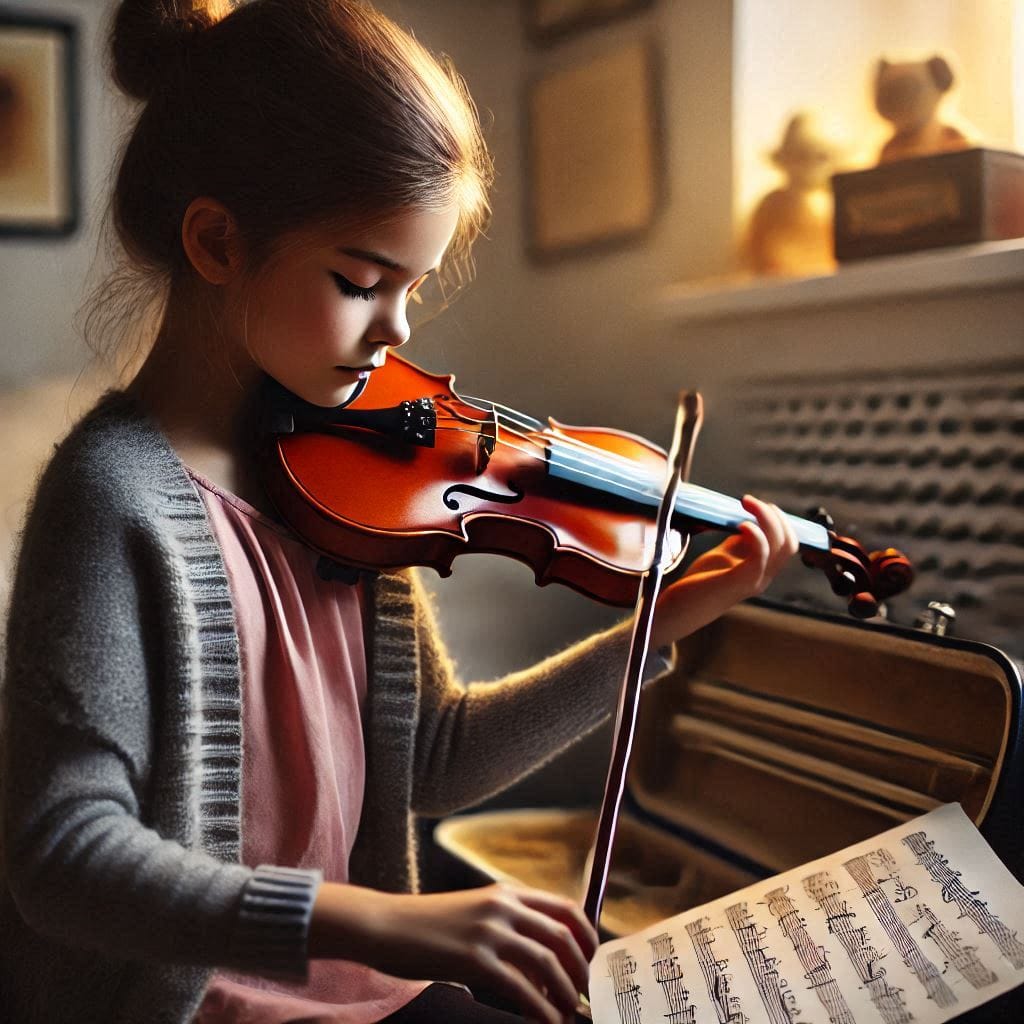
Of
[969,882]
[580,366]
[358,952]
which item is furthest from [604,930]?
[580,366]

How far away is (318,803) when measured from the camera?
595 millimetres

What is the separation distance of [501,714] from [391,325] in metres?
0.30

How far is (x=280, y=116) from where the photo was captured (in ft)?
1.77

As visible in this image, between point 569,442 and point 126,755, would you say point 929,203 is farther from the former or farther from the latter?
point 126,755

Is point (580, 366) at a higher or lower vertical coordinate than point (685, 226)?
lower

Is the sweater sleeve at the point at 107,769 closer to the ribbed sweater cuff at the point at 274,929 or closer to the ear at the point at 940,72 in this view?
the ribbed sweater cuff at the point at 274,929

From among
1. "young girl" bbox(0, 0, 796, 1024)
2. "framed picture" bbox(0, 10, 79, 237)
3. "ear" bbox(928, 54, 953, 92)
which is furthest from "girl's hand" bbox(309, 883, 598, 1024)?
"ear" bbox(928, 54, 953, 92)

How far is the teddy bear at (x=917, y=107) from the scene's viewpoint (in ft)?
3.70

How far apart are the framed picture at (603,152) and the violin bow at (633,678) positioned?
0.54 metres

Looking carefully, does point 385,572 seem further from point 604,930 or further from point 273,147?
point 604,930

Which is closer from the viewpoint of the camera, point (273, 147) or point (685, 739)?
point (273, 147)

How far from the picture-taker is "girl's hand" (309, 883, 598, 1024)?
44cm

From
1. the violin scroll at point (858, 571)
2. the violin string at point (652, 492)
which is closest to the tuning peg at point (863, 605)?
the violin scroll at point (858, 571)

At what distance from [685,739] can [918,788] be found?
271 millimetres
